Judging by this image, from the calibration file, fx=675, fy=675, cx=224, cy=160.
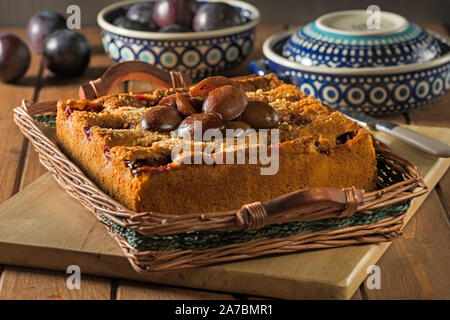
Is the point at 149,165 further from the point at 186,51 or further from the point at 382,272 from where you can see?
the point at 186,51

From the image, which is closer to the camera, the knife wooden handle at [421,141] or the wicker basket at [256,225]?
the wicker basket at [256,225]

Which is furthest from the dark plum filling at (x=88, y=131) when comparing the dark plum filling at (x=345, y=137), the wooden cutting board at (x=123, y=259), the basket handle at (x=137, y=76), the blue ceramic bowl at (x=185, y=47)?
the blue ceramic bowl at (x=185, y=47)

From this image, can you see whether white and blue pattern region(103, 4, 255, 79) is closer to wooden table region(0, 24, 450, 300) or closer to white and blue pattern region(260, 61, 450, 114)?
white and blue pattern region(260, 61, 450, 114)

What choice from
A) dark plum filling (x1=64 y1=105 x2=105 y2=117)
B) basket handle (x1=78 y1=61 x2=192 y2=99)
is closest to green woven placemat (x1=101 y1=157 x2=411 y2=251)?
dark plum filling (x1=64 y1=105 x2=105 y2=117)

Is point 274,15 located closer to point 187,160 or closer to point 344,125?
point 344,125

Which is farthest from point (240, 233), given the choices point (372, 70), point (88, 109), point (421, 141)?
point (372, 70)

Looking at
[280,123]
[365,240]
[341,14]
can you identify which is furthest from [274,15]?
[365,240]

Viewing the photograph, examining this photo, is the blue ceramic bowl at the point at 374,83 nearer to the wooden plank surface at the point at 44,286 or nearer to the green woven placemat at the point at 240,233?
the green woven placemat at the point at 240,233
